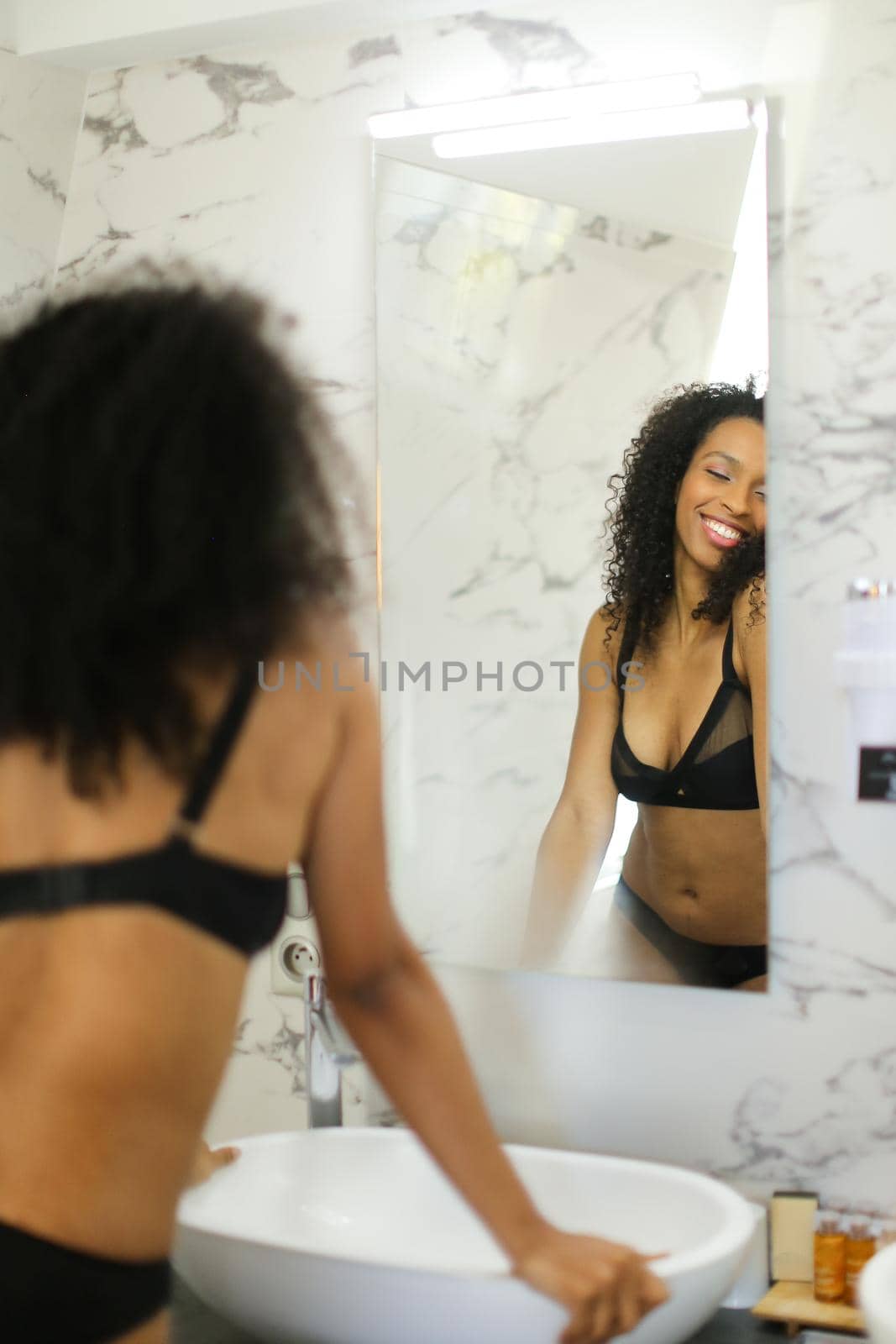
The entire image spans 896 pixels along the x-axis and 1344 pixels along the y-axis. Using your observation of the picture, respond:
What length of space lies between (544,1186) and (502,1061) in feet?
0.58

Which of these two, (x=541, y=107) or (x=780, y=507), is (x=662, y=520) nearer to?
(x=780, y=507)

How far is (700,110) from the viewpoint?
1.49 meters

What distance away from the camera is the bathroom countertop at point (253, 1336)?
138 centimetres

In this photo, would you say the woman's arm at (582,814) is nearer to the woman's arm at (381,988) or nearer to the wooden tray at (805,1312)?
the wooden tray at (805,1312)

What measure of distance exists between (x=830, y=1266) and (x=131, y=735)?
106 centimetres

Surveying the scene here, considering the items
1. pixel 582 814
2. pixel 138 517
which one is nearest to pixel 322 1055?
pixel 582 814

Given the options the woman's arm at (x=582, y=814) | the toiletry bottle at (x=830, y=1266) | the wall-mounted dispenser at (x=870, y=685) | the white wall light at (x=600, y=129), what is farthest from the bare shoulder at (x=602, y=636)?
the toiletry bottle at (x=830, y=1266)

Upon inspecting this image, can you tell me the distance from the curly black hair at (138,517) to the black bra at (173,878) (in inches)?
0.6

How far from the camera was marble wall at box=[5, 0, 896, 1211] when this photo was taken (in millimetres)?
1437

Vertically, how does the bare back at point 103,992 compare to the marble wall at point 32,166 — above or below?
below

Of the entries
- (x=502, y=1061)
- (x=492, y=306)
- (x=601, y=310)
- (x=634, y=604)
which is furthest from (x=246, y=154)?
(x=502, y=1061)

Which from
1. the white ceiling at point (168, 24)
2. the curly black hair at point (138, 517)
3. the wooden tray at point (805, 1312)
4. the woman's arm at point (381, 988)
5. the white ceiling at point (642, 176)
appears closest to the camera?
the curly black hair at point (138, 517)

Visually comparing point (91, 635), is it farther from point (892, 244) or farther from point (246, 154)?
point (246, 154)

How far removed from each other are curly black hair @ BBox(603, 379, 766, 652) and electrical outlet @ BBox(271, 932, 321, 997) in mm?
554
